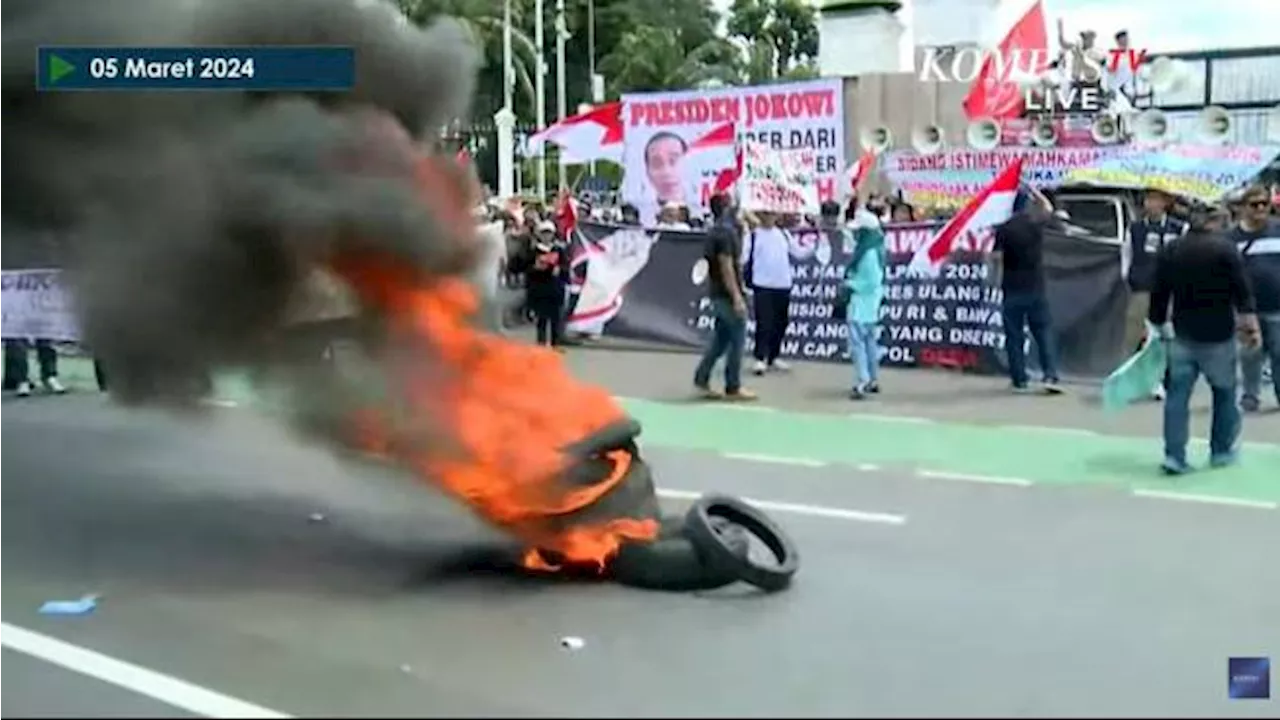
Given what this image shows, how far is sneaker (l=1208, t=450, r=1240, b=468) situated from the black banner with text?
13.0 ft

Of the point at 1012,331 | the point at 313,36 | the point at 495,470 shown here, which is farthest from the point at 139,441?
the point at 1012,331

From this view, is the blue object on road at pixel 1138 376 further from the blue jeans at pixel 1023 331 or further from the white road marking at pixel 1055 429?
the blue jeans at pixel 1023 331

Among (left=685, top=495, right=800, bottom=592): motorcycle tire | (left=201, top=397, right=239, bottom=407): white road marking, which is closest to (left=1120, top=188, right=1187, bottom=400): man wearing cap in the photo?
(left=685, top=495, right=800, bottom=592): motorcycle tire

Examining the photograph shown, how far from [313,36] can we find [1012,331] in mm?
7315

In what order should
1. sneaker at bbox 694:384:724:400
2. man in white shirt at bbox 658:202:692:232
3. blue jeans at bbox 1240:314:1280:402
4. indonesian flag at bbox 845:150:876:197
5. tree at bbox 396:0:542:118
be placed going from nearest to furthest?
blue jeans at bbox 1240:314:1280:402 < sneaker at bbox 694:384:724:400 < man in white shirt at bbox 658:202:692:232 < indonesian flag at bbox 845:150:876:197 < tree at bbox 396:0:542:118

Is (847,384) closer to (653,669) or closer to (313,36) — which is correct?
(313,36)

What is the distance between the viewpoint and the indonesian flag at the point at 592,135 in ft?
80.5

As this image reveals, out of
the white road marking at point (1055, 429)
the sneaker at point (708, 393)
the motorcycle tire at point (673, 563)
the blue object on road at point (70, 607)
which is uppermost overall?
the motorcycle tire at point (673, 563)

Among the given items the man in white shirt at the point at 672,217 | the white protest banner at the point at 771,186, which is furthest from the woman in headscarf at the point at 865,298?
the man in white shirt at the point at 672,217

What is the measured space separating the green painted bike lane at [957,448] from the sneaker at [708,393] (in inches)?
21.8

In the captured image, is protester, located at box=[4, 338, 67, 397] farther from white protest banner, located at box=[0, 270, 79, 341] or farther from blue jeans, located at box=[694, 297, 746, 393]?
blue jeans, located at box=[694, 297, 746, 393]

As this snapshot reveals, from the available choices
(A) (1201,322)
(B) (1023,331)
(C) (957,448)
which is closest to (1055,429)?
(C) (957,448)

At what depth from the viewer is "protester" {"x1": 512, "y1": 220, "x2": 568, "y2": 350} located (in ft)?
55.0

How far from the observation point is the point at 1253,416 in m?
11.7
